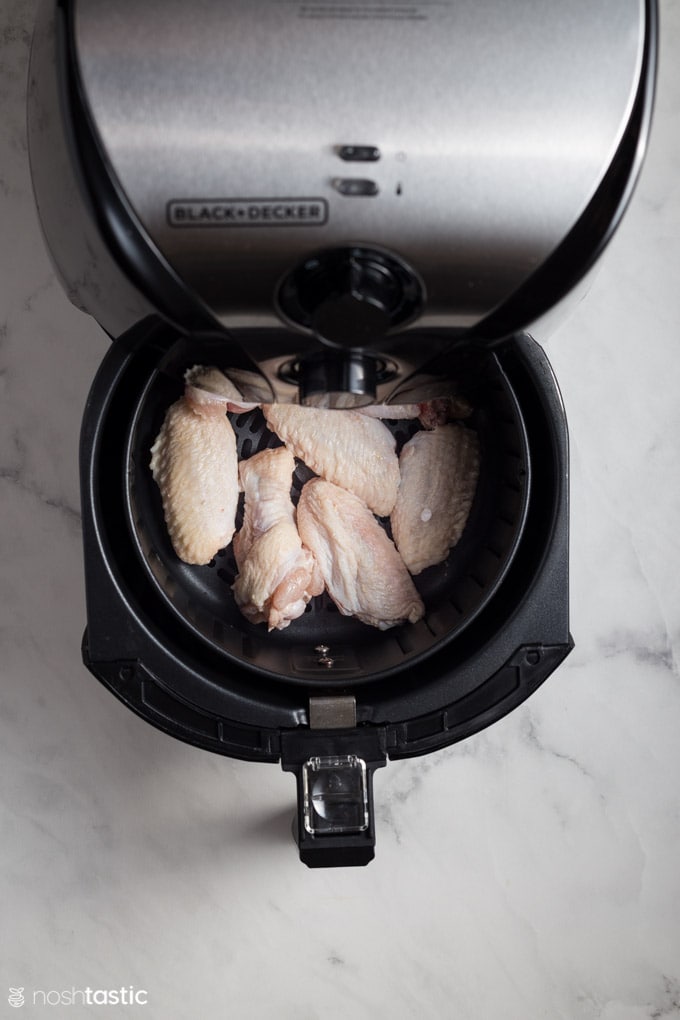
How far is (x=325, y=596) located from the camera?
0.80m

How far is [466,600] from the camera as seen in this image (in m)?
0.74

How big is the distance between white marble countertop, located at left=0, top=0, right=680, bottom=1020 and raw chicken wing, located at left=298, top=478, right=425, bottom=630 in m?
0.22

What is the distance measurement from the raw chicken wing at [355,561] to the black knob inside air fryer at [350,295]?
31 cm

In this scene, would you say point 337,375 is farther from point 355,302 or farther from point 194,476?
point 194,476

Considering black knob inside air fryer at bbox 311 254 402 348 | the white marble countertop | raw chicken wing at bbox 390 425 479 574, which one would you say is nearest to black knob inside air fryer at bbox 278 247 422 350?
black knob inside air fryer at bbox 311 254 402 348

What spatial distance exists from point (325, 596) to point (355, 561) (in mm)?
47

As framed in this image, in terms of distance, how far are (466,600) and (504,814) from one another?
1.00 ft

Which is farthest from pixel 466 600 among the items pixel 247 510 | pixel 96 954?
pixel 96 954

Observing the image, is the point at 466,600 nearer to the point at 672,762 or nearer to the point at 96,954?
the point at 672,762

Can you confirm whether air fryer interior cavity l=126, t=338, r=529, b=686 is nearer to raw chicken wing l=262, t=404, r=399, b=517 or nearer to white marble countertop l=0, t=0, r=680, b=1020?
raw chicken wing l=262, t=404, r=399, b=517

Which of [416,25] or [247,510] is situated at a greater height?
[416,25]

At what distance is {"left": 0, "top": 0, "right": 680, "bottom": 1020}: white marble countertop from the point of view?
0.89m

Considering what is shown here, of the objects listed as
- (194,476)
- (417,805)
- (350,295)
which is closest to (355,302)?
(350,295)

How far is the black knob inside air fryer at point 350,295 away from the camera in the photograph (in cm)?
46
